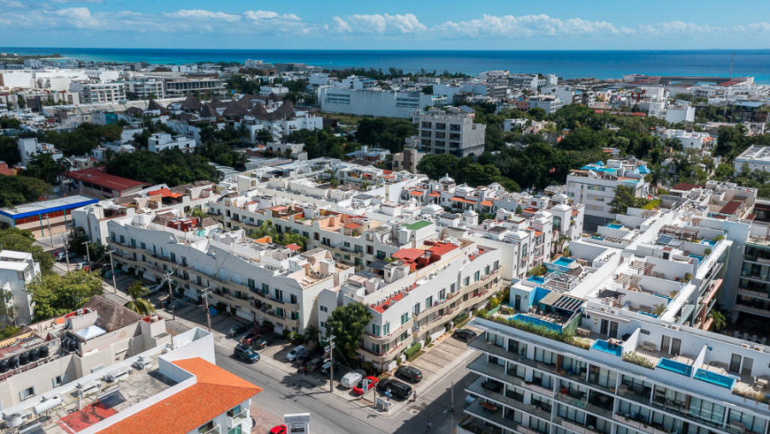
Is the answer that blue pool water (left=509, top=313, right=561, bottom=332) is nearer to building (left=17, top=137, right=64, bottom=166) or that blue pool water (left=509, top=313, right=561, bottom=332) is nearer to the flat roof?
the flat roof

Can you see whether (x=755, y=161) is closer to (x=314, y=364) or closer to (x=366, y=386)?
(x=366, y=386)

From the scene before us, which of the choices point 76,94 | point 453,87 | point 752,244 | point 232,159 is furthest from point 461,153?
point 76,94

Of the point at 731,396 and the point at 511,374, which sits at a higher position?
the point at 731,396

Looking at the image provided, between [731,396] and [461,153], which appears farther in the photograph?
[461,153]

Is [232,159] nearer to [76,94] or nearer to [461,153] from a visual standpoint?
[461,153]

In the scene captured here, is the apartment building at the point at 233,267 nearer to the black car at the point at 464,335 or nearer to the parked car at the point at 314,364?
the parked car at the point at 314,364

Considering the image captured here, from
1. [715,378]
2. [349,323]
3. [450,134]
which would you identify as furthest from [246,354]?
[450,134]

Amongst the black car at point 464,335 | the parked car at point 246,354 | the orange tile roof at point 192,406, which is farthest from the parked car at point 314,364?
the orange tile roof at point 192,406
